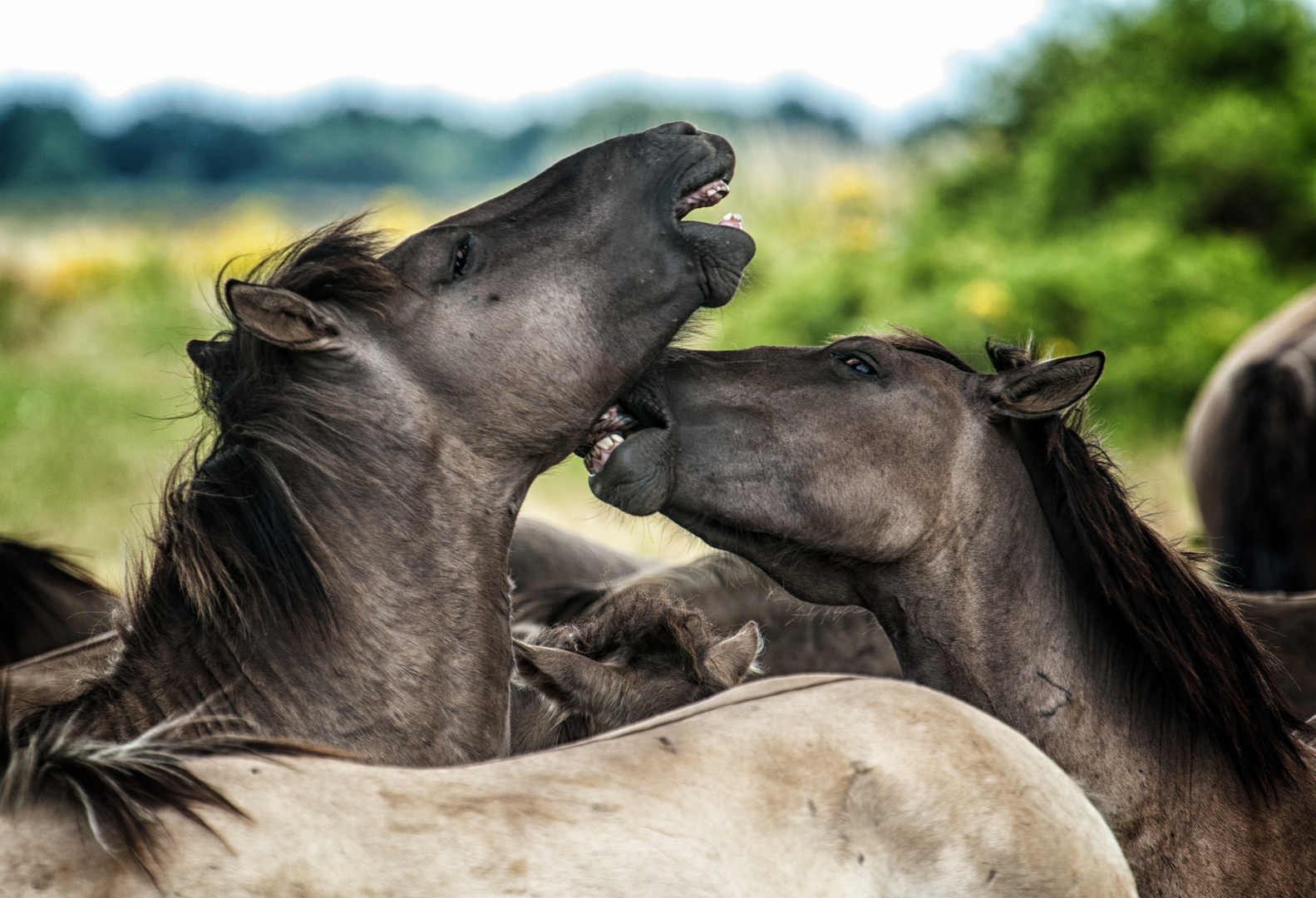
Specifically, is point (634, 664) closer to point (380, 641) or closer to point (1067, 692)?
point (380, 641)

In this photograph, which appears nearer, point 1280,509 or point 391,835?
point 391,835

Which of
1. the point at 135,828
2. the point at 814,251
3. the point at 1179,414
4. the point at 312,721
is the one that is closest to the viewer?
the point at 135,828

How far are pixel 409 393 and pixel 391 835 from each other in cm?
108

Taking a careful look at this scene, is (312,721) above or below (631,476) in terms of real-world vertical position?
below

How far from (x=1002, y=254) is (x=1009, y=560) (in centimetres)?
885

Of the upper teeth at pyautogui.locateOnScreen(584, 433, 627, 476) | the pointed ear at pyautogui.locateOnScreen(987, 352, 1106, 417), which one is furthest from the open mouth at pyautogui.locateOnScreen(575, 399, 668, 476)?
the pointed ear at pyautogui.locateOnScreen(987, 352, 1106, 417)

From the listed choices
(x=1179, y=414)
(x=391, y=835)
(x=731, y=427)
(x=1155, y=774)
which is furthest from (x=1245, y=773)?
(x=1179, y=414)

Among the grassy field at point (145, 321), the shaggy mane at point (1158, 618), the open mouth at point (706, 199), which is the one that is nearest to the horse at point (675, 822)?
the shaggy mane at point (1158, 618)

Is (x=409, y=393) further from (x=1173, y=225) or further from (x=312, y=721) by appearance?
(x=1173, y=225)

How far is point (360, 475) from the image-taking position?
2348 mm

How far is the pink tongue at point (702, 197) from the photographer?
2660 mm

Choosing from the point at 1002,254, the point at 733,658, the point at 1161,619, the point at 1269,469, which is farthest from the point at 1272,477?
the point at 1002,254

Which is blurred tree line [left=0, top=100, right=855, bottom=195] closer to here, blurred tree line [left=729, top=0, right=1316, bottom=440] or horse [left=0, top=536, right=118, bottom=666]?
blurred tree line [left=729, top=0, right=1316, bottom=440]

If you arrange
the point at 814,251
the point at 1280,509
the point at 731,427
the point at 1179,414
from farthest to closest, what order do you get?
the point at 814,251 → the point at 1179,414 → the point at 1280,509 → the point at 731,427
